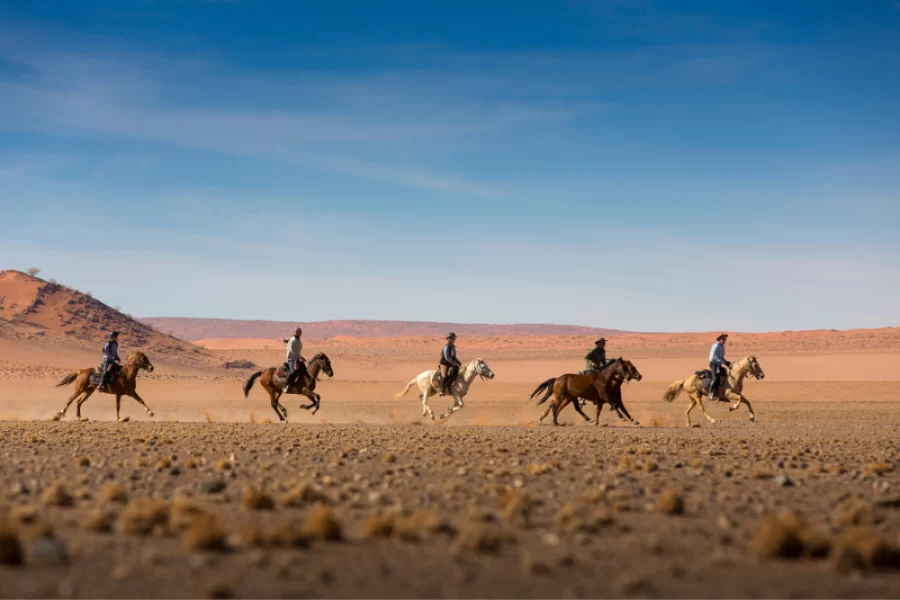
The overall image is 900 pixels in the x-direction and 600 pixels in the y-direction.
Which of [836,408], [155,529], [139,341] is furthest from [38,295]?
[155,529]

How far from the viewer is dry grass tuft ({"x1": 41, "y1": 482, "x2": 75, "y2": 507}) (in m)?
9.68

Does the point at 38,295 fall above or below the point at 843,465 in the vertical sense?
above

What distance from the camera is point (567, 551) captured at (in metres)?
Result: 7.69

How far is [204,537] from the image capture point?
24.2ft

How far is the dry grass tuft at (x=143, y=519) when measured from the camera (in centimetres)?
812

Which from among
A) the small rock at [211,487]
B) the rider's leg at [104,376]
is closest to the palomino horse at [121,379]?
the rider's leg at [104,376]

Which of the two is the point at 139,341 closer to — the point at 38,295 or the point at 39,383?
the point at 38,295

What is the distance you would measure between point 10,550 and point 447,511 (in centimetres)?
440

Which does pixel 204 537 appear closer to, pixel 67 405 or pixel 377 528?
pixel 377 528

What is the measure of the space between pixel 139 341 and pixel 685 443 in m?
74.2

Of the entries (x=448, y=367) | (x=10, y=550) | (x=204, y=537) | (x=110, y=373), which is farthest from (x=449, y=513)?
(x=110, y=373)

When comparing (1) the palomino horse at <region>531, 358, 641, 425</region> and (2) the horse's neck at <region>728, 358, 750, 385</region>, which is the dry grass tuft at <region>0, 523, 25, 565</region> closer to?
(1) the palomino horse at <region>531, 358, 641, 425</region>

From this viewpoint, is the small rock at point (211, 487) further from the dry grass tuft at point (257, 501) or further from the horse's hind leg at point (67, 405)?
the horse's hind leg at point (67, 405)

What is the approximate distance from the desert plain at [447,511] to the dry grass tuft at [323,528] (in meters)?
0.02
